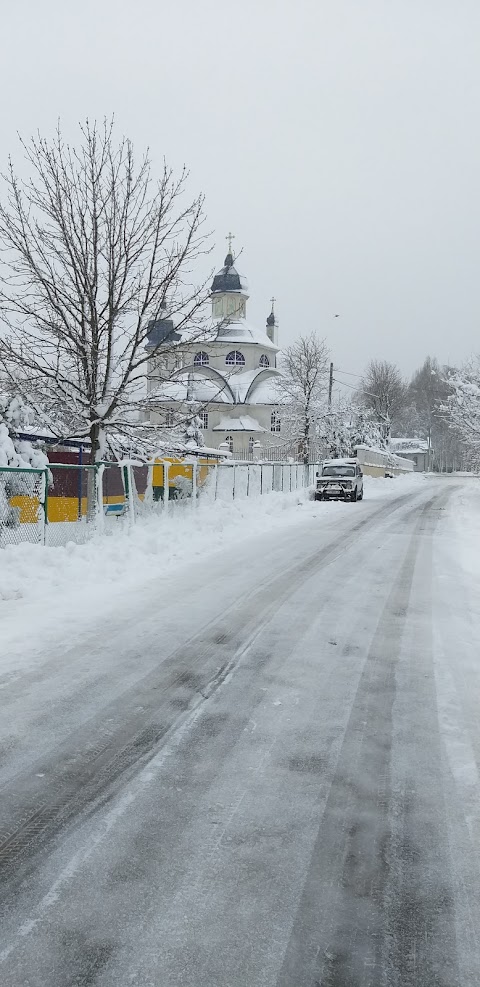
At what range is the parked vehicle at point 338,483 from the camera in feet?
101

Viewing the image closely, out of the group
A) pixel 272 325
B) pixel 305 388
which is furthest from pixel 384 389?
pixel 305 388

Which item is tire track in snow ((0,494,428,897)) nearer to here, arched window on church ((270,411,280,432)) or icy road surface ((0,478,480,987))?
icy road surface ((0,478,480,987))

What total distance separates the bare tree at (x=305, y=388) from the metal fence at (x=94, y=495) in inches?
860

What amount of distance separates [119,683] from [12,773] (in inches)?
66.9

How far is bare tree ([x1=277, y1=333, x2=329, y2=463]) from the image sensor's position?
4897cm

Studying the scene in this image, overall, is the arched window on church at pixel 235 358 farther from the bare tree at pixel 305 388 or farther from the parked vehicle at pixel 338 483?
the parked vehicle at pixel 338 483

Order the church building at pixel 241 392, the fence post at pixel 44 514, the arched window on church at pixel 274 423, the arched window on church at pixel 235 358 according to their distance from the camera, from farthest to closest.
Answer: the arched window on church at pixel 235 358 → the arched window on church at pixel 274 423 → the church building at pixel 241 392 → the fence post at pixel 44 514

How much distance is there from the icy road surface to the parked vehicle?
2293 cm

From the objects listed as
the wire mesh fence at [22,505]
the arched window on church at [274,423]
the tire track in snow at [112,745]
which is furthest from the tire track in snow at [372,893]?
the arched window on church at [274,423]

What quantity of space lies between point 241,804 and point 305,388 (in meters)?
48.2

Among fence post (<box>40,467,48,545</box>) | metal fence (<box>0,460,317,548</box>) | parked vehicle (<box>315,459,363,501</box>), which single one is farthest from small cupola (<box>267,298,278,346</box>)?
fence post (<box>40,467,48,545</box>)

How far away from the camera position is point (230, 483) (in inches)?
955

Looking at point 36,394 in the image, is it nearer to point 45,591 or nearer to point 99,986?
point 45,591

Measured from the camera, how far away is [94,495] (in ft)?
48.8
